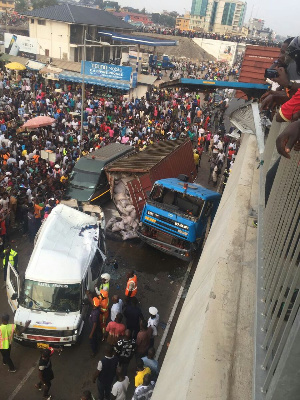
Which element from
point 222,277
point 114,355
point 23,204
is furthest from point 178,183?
point 222,277

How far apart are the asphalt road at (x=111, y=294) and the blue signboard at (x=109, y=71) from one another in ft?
60.9

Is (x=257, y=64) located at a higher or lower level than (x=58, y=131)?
higher

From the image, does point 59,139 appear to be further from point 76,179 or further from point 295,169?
point 295,169

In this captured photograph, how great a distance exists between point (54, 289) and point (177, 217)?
4791mm

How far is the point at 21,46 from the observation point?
39.0 meters

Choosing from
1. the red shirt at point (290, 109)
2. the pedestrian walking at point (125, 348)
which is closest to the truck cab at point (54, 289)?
Result: the pedestrian walking at point (125, 348)

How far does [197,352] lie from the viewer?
3.37 meters

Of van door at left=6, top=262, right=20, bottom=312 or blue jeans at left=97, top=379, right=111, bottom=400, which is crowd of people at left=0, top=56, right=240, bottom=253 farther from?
blue jeans at left=97, top=379, right=111, bottom=400

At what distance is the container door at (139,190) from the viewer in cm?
1259

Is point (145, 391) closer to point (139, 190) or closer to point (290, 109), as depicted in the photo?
point (290, 109)

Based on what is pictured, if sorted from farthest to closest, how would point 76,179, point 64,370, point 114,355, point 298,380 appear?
point 76,179 → point 64,370 → point 114,355 → point 298,380

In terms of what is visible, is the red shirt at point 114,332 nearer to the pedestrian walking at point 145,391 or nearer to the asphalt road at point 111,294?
the asphalt road at point 111,294

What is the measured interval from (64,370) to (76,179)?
811cm

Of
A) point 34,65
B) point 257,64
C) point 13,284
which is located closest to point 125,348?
point 13,284
